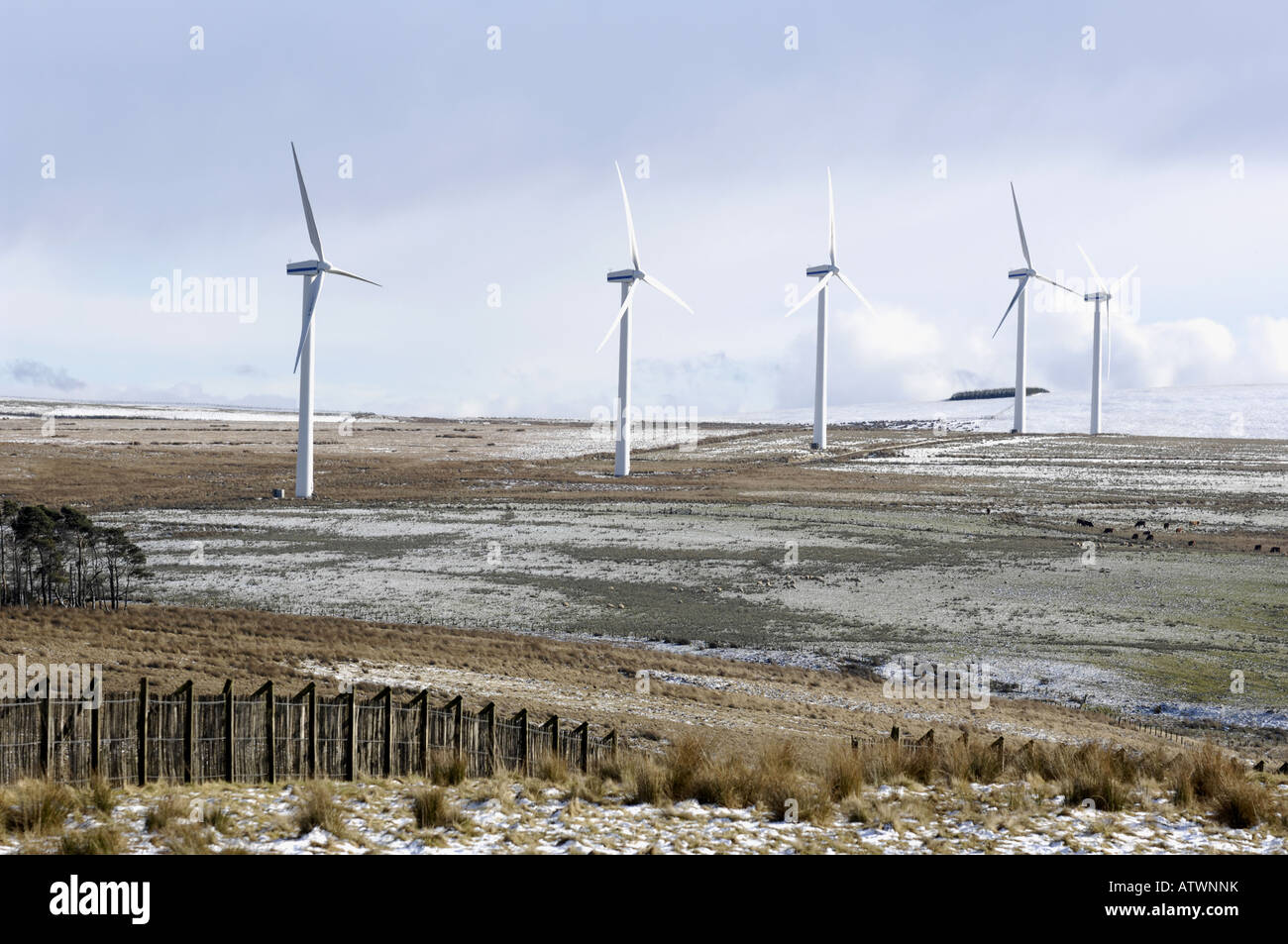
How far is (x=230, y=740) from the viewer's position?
1223 cm

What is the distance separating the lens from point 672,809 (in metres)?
11.4

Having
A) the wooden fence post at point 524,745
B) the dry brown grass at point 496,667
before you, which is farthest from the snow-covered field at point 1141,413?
the wooden fence post at point 524,745

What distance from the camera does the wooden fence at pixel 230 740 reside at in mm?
12062

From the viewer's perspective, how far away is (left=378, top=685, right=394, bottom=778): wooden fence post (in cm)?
1310

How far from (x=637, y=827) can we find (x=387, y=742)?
160 inches

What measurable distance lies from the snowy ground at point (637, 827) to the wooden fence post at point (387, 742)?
914mm

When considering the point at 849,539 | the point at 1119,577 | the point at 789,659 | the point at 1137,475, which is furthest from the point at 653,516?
the point at 1137,475

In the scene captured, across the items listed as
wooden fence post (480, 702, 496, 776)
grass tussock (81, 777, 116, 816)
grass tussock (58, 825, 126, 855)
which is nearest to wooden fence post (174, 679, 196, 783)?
grass tussock (81, 777, 116, 816)

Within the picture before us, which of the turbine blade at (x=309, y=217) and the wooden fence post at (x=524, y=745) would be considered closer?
the wooden fence post at (x=524, y=745)

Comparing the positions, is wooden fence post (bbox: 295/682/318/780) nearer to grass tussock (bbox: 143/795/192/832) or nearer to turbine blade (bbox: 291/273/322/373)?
grass tussock (bbox: 143/795/192/832)

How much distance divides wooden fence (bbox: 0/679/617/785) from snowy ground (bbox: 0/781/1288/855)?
725mm

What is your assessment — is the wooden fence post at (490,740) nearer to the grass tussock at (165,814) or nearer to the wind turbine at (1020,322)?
the grass tussock at (165,814)

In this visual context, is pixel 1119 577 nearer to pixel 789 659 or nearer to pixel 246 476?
pixel 789 659

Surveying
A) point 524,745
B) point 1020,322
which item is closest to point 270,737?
point 524,745
